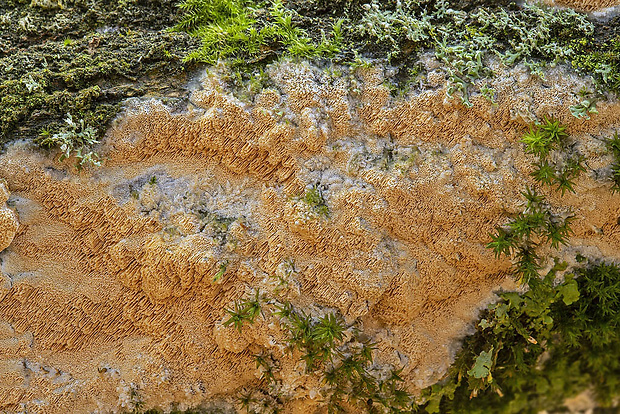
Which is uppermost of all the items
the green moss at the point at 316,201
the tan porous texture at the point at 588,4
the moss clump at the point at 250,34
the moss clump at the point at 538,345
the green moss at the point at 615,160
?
the tan porous texture at the point at 588,4

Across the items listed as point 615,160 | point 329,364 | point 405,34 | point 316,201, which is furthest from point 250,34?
point 615,160

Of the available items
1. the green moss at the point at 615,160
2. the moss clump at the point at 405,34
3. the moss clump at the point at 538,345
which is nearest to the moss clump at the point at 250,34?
the moss clump at the point at 405,34

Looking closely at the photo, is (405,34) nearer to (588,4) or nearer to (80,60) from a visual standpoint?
(588,4)

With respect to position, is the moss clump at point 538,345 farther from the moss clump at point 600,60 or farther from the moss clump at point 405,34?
the moss clump at point 405,34

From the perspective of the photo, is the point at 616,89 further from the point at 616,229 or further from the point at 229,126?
the point at 229,126

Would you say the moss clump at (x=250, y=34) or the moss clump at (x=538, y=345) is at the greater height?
the moss clump at (x=250, y=34)

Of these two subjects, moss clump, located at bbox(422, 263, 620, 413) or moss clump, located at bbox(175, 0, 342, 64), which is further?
moss clump, located at bbox(422, 263, 620, 413)

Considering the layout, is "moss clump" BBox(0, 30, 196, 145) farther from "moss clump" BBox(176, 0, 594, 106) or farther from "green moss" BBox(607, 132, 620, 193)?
"green moss" BBox(607, 132, 620, 193)

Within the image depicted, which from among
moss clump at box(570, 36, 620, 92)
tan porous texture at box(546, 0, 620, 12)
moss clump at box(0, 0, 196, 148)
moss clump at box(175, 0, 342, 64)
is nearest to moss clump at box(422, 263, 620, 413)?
moss clump at box(570, 36, 620, 92)
